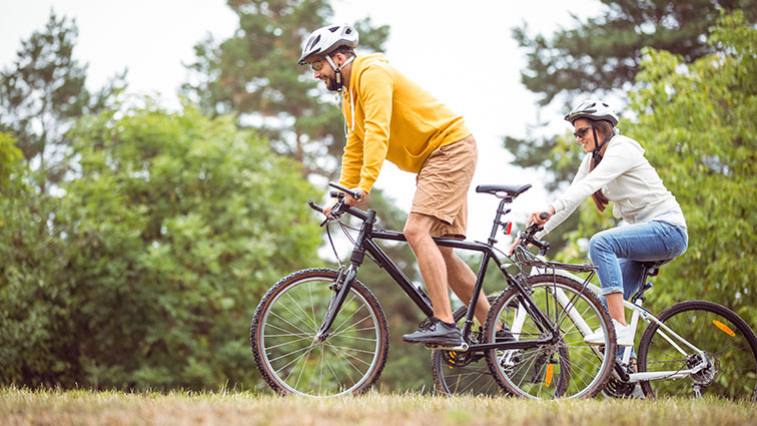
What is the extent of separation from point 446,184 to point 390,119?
1.67ft

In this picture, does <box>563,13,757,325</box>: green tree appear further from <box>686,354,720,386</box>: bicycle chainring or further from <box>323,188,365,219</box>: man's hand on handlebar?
<box>323,188,365,219</box>: man's hand on handlebar

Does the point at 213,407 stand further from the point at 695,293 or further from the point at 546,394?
the point at 695,293

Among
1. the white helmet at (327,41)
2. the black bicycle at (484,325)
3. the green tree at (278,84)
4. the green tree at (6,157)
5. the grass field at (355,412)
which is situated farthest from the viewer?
the green tree at (278,84)

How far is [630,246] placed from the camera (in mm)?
5121

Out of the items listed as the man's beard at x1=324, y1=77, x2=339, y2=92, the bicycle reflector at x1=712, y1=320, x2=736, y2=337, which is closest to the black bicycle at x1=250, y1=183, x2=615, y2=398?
the man's beard at x1=324, y1=77, x2=339, y2=92

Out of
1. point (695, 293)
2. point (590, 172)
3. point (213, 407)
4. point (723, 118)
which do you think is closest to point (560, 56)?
point (723, 118)

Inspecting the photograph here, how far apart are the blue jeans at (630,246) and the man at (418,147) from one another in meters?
0.75

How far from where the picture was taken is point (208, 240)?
18.7 m

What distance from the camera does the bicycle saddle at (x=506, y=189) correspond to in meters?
5.04

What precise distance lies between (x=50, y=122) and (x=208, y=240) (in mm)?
13197

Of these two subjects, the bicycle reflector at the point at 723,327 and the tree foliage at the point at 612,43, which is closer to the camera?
the bicycle reflector at the point at 723,327

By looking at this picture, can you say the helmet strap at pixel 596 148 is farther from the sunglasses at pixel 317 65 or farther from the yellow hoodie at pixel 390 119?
the sunglasses at pixel 317 65

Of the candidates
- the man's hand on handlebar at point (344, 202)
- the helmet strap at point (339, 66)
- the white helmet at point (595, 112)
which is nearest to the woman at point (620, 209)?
the white helmet at point (595, 112)

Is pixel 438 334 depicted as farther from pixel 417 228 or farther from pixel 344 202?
pixel 344 202
